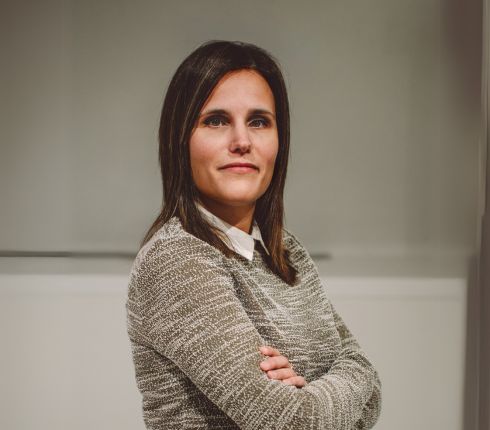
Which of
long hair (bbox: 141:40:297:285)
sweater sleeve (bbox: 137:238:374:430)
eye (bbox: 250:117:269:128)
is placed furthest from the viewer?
eye (bbox: 250:117:269:128)

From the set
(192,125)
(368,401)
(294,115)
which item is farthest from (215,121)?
(368,401)

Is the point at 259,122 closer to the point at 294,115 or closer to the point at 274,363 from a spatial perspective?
the point at 294,115

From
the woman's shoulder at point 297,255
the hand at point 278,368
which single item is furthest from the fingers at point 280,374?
the woman's shoulder at point 297,255

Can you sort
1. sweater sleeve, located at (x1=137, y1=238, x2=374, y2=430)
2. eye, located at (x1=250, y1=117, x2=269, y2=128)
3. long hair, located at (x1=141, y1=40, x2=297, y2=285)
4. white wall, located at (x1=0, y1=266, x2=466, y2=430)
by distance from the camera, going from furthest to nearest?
white wall, located at (x1=0, y1=266, x2=466, y2=430), eye, located at (x1=250, y1=117, x2=269, y2=128), long hair, located at (x1=141, y1=40, x2=297, y2=285), sweater sleeve, located at (x1=137, y1=238, x2=374, y2=430)

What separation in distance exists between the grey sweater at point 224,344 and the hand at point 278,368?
0.05ft

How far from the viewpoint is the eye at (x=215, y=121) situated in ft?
4.55

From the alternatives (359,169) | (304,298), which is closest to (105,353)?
(304,298)

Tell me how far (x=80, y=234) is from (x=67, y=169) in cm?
18

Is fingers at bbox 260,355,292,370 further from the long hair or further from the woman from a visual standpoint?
the long hair

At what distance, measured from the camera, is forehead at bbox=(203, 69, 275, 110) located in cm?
138

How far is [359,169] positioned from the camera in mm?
1843

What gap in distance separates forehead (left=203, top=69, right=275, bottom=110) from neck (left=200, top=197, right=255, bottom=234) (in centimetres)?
21

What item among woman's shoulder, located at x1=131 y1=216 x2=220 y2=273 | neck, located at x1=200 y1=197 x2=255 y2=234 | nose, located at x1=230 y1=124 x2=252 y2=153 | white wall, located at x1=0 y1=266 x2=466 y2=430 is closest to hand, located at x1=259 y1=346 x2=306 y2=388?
woman's shoulder, located at x1=131 y1=216 x2=220 y2=273

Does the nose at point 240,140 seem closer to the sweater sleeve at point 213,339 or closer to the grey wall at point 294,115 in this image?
the sweater sleeve at point 213,339
